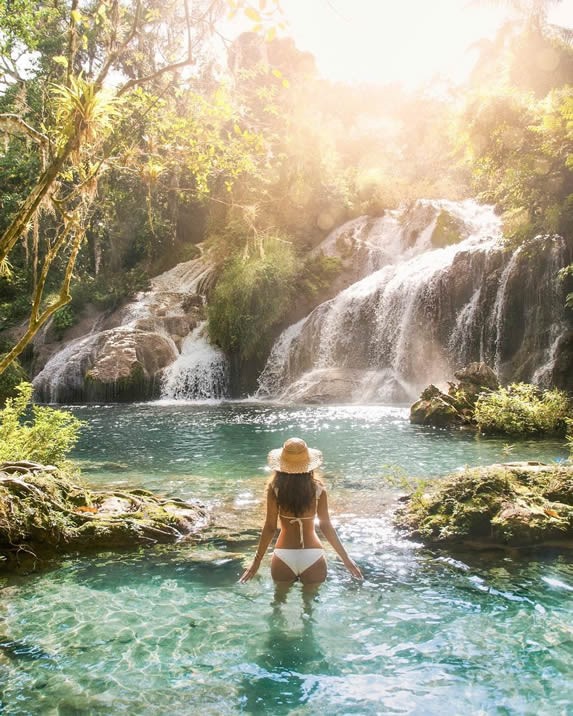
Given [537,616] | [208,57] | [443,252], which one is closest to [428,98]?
[443,252]

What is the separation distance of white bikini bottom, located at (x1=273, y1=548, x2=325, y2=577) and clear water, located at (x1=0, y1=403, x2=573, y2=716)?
1.39 feet

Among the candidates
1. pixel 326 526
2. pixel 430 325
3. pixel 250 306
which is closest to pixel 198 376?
pixel 250 306

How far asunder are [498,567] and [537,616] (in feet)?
3.36

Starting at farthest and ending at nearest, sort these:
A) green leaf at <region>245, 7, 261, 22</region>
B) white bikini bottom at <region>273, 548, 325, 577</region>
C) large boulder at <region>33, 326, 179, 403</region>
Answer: large boulder at <region>33, 326, 179, 403</region>, white bikini bottom at <region>273, 548, 325, 577</region>, green leaf at <region>245, 7, 261, 22</region>

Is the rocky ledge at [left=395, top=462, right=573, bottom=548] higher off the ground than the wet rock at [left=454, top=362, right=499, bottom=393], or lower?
lower

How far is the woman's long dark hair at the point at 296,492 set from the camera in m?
4.74

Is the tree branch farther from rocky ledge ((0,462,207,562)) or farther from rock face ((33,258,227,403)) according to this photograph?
rock face ((33,258,227,403))

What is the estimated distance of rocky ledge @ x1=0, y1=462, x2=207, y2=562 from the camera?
20.7 feet

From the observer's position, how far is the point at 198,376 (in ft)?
84.4

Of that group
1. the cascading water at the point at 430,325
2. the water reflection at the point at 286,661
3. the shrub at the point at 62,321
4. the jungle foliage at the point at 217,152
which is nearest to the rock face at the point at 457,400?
the cascading water at the point at 430,325

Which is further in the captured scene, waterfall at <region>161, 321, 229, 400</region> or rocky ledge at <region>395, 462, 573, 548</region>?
waterfall at <region>161, 321, 229, 400</region>

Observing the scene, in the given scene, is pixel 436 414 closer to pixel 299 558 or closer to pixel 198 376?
pixel 299 558

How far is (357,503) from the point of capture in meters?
8.40

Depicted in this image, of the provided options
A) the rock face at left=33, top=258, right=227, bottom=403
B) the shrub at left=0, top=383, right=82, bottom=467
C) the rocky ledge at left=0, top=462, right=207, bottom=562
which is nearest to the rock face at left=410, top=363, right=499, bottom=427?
the rocky ledge at left=0, top=462, right=207, bottom=562
